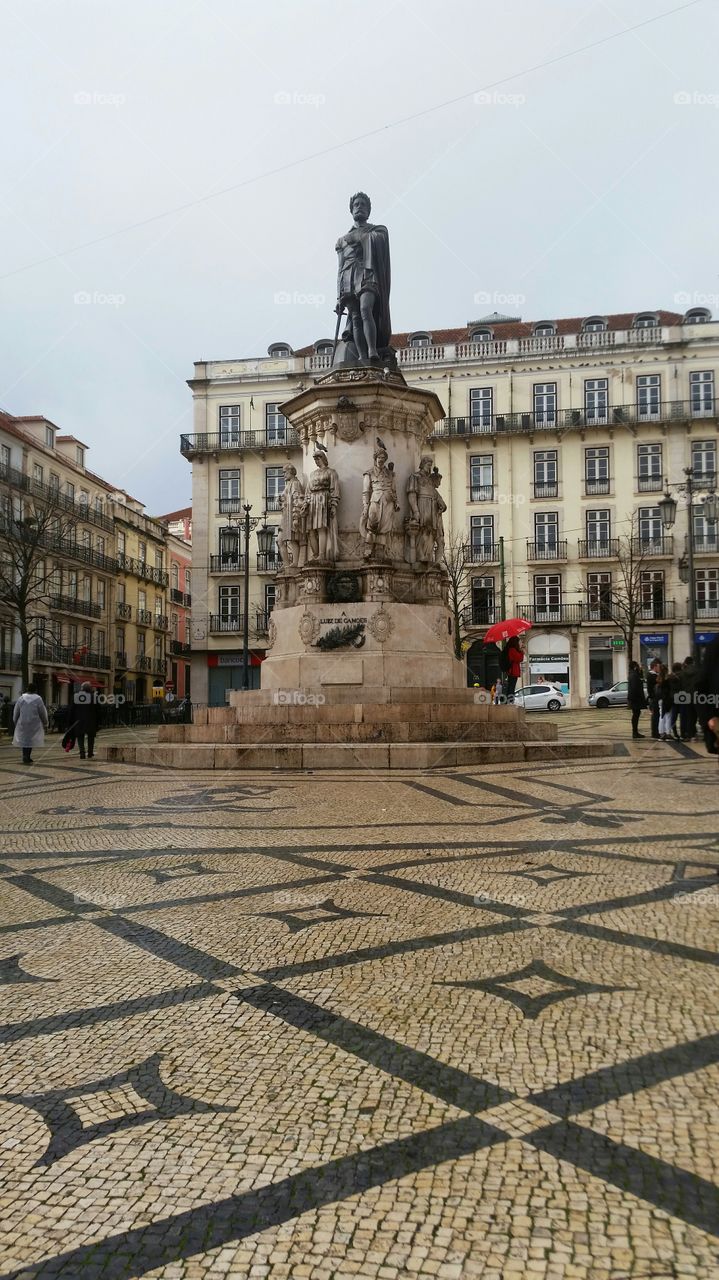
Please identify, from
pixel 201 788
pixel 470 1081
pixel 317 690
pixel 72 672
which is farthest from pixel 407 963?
pixel 72 672

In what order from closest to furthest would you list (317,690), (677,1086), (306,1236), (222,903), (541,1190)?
(306,1236) < (541,1190) < (677,1086) < (222,903) < (317,690)

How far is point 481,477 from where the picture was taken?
157ft

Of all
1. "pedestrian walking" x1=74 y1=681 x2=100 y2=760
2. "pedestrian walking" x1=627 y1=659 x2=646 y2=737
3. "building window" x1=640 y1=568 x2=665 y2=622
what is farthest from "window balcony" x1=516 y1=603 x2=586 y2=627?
"pedestrian walking" x1=74 y1=681 x2=100 y2=760

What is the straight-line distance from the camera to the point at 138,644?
2378 inches

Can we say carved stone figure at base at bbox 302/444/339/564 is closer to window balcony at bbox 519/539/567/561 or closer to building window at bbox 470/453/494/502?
window balcony at bbox 519/539/567/561

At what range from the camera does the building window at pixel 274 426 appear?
48.4 metres

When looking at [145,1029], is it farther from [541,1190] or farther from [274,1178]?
[541,1190]

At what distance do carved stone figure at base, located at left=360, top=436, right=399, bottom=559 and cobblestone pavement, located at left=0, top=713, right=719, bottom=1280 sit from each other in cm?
916

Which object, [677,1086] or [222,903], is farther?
[222,903]

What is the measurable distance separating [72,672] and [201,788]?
4178 cm

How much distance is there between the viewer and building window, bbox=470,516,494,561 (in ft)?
154

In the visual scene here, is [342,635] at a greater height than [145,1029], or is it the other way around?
[342,635]

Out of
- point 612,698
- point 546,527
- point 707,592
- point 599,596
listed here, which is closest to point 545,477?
point 546,527

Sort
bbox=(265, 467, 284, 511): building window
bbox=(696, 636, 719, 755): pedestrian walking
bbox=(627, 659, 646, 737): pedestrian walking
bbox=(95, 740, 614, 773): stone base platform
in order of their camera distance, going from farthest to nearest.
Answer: bbox=(265, 467, 284, 511): building window → bbox=(627, 659, 646, 737): pedestrian walking → bbox=(95, 740, 614, 773): stone base platform → bbox=(696, 636, 719, 755): pedestrian walking
